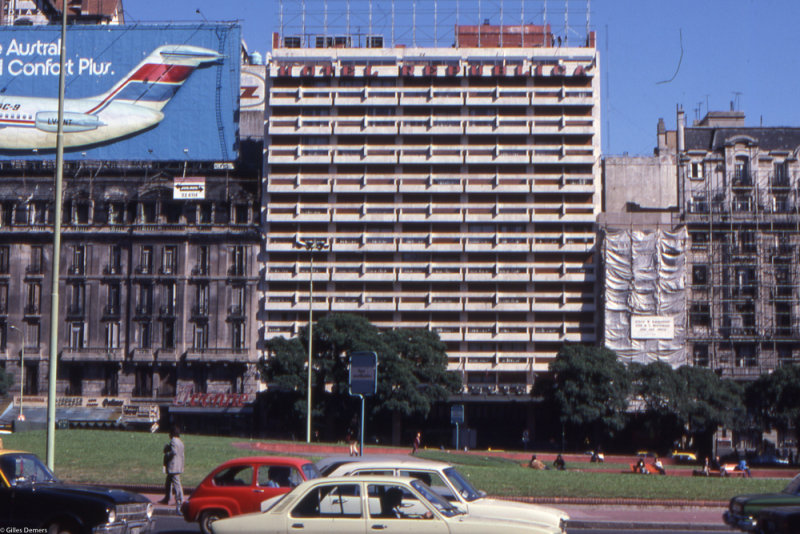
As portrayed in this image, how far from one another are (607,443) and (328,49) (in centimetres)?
4633

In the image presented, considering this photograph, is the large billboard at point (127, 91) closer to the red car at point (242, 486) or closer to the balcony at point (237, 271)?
the balcony at point (237, 271)

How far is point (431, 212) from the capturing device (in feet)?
317

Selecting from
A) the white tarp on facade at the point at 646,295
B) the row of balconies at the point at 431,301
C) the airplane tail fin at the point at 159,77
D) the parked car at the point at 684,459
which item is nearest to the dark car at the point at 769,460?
the parked car at the point at 684,459

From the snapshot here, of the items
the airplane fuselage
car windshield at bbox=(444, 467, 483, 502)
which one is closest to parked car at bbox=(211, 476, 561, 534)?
car windshield at bbox=(444, 467, 483, 502)

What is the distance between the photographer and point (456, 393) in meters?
90.1

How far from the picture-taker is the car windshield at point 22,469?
1988 cm

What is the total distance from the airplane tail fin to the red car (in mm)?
80631

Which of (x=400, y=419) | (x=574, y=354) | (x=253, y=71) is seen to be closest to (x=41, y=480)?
(x=574, y=354)

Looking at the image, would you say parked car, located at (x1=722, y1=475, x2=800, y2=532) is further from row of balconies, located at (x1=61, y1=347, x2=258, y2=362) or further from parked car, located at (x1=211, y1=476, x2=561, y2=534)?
row of balconies, located at (x1=61, y1=347, x2=258, y2=362)

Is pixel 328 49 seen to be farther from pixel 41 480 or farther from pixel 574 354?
pixel 41 480

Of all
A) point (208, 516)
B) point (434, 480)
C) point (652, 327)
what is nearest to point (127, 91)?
point (652, 327)

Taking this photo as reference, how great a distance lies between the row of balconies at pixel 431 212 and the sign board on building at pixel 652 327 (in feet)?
37.8

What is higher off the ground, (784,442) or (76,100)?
(76,100)

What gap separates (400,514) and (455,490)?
3.57 metres
